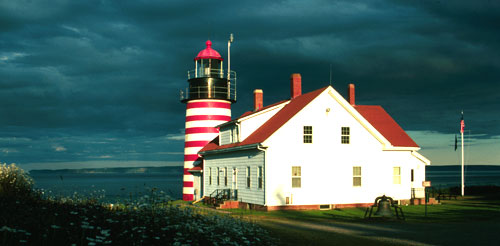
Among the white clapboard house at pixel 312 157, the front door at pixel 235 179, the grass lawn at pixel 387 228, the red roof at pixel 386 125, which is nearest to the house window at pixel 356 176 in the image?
the white clapboard house at pixel 312 157

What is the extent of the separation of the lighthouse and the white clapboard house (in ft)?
17.1

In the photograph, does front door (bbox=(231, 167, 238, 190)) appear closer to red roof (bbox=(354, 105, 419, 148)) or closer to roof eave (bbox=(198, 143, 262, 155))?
roof eave (bbox=(198, 143, 262, 155))

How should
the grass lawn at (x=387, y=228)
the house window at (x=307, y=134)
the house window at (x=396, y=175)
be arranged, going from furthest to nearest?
the house window at (x=396, y=175) → the house window at (x=307, y=134) → the grass lawn at (x=387, y=228)

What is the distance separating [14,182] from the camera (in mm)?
19109

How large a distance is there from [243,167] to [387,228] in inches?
532

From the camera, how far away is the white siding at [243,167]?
30.6 meters

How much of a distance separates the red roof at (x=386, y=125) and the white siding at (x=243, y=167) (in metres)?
10.5

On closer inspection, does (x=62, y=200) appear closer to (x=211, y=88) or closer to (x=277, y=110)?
(x=277, y=110)

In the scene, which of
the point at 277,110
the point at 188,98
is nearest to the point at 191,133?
the point at 188,98

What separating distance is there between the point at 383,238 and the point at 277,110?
18605 millimetres

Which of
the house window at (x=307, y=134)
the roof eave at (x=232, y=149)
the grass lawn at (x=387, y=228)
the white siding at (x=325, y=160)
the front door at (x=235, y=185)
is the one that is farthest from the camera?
the front door at (x=235, y=185)

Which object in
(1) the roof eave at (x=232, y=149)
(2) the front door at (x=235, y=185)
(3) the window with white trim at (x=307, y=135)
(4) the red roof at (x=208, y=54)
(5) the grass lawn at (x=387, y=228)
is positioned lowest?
(5) the grass lawn at (x=387, y=228)

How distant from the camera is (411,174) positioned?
126 ft

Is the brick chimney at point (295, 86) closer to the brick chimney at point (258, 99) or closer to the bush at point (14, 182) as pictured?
the brick chimney at point (258, 99)
